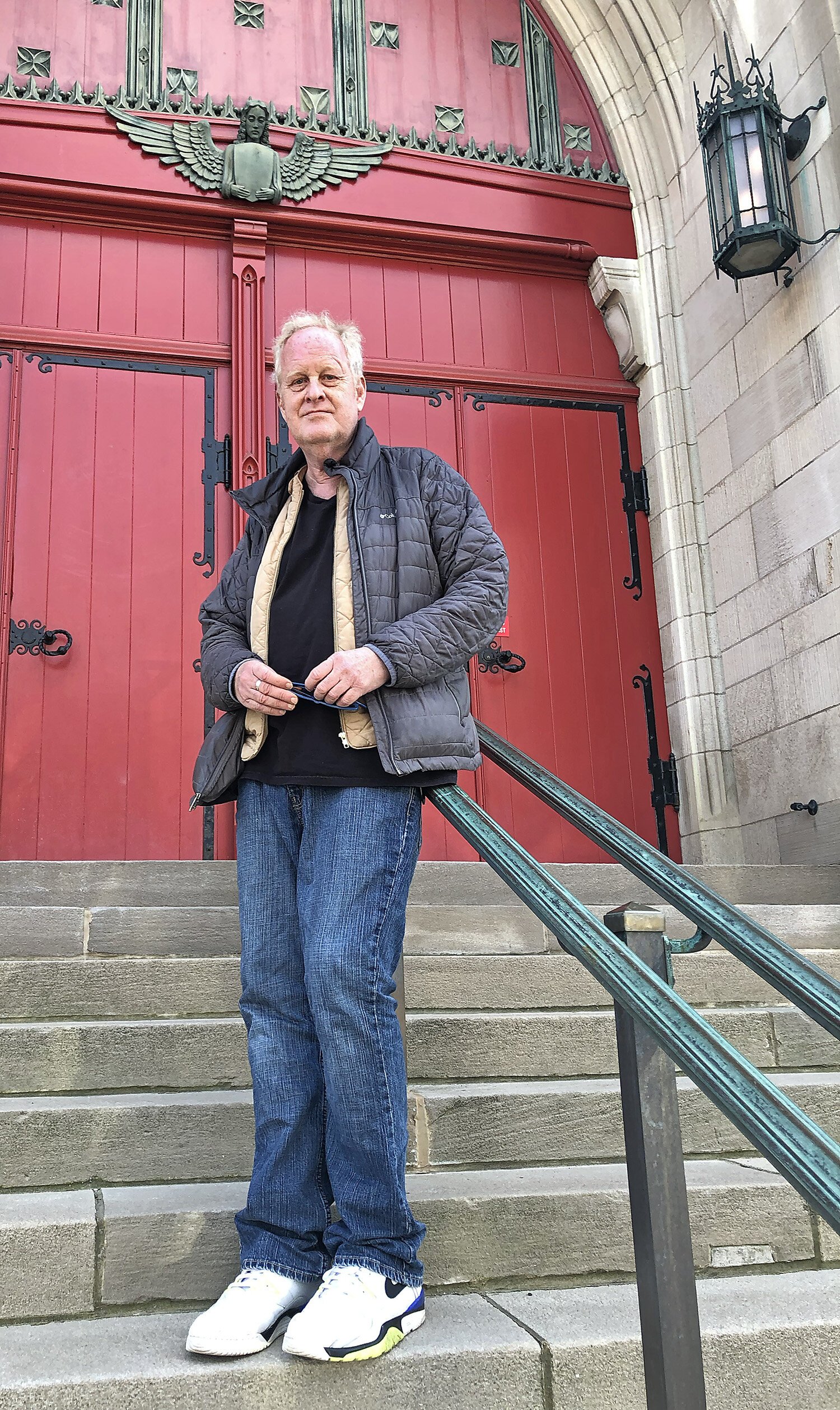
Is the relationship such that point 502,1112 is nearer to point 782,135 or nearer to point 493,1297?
point 493,1297

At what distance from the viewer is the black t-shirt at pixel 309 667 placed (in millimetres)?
1756

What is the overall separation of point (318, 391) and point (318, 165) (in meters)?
3.42

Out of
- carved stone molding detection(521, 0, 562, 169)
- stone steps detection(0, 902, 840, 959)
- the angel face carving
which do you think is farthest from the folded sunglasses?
carved stone molding detection(521, 0, 562, 169)

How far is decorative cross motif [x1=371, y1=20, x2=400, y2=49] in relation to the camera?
16.9 feet

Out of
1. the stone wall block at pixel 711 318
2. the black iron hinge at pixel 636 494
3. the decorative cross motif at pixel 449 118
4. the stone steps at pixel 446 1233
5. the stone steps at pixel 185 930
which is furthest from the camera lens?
the decorative cross motif at pixel 449 118

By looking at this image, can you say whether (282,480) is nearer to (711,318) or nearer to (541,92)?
(711,318)

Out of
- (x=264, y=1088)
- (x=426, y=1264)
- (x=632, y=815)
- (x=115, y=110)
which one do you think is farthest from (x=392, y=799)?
(x=115, y=110)

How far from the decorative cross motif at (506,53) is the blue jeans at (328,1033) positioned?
4613mm

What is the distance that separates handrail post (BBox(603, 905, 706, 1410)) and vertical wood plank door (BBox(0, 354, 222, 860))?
10.2 ft

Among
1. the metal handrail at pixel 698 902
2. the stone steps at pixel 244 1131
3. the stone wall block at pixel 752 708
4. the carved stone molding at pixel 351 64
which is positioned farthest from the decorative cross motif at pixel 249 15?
the stone steps at pixel 244 1131

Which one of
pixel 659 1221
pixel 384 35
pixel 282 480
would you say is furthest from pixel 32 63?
pixel 659 1221

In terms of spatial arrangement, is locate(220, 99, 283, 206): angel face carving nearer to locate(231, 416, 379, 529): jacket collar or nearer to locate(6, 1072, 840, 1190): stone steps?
locate(231, 416, 379, 529): jacket collar

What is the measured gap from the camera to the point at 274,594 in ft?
6.34

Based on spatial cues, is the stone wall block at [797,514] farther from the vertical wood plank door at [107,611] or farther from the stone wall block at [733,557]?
the vertical wood plank door at [107,611]
